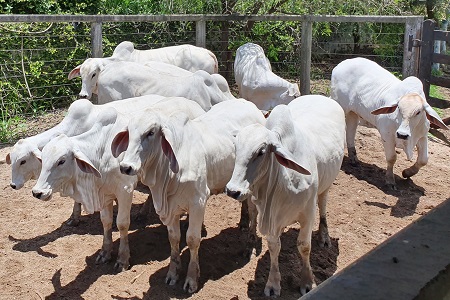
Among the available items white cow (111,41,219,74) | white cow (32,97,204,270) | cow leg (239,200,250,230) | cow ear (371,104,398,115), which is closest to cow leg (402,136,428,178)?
cow ear (371,104,398,115)

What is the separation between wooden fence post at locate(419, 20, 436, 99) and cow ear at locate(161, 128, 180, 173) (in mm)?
6212

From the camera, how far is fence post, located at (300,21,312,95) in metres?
9.91

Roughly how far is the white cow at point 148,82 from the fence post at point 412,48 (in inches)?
153

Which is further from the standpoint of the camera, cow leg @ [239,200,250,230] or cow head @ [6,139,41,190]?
cow leg @ [239,200,250,230]

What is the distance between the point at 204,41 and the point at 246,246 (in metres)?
4.86

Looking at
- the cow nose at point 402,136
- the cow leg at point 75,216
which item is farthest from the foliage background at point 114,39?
the cow nose at point 402,136

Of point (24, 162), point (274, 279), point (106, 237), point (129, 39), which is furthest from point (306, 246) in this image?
point (129, 39)

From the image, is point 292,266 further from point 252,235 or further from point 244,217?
point 244,217

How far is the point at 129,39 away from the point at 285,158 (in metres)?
6.70

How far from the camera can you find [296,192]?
462 cm

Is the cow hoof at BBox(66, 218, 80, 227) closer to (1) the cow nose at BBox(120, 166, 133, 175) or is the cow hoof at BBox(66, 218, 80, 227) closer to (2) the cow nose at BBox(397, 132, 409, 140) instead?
(1) the cow nose at BBox(120, 166, 133, 175)

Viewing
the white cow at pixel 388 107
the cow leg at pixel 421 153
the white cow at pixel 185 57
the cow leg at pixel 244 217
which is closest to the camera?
the cow leg at pixel 244 217

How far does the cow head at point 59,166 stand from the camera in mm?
5008

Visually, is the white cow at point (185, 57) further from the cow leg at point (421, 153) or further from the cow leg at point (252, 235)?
the cow leg at point (252, 235)
